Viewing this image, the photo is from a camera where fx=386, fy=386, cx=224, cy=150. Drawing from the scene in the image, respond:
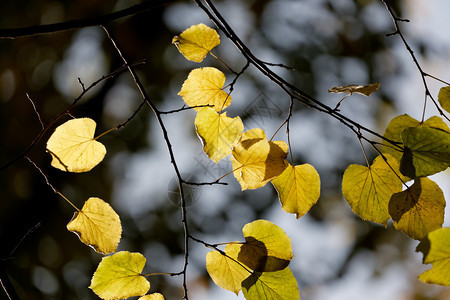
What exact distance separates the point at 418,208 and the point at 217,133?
0.30 meters

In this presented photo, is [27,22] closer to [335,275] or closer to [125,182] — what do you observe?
[125,182]

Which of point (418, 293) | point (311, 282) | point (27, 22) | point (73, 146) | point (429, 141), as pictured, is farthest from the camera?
point (418, 293)

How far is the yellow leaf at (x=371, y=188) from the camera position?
575 millimetres

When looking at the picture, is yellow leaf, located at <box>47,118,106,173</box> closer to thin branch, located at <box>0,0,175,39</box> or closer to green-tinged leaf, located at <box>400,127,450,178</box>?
thin branch, located at <box>0,0,175,39</box>

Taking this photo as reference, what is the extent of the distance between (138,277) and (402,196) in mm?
402

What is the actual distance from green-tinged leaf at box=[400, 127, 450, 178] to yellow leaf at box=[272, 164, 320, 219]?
138 mm

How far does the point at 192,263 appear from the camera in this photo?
2.56 metres

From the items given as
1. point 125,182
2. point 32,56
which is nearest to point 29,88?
point 32,56

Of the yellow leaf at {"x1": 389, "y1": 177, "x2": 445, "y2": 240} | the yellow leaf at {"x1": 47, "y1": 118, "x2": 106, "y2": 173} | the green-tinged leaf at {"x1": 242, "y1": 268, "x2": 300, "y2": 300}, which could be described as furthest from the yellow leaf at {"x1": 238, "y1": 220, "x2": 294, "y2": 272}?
the yellow leaf at {"x1": 47, "y1": 118, "x2": 106, "y2": 173}

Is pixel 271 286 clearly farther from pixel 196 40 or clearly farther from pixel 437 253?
pixel 196 40

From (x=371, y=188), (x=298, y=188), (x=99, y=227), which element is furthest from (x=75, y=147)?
(x=371, y=188)

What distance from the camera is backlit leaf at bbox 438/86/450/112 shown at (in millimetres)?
549

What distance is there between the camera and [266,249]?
21.3 inches

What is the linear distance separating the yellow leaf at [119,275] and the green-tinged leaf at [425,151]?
1.34 feet
